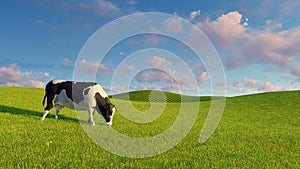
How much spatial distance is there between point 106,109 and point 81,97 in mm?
1851

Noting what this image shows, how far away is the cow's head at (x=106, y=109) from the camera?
15.6 meters

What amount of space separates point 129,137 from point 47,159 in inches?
199

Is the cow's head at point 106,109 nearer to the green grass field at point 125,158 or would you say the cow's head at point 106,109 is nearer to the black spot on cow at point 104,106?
the black spot on cow at point 104,106

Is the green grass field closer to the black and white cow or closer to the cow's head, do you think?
the cow's head

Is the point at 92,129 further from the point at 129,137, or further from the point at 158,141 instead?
the point at 158,141

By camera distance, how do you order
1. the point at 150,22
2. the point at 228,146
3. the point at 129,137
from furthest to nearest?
the point at 150,22 < the point at 129,137 < the point at 228,146

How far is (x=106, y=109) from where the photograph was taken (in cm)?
1559

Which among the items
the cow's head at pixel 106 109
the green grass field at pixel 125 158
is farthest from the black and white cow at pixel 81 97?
the green grass field at pixel 125 158

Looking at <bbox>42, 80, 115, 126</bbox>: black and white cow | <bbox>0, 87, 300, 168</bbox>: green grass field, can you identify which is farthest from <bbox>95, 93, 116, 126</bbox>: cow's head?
<bbox>0, 87, 300, 168</bbox>: green grass field

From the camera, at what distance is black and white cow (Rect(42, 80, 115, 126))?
623 inches

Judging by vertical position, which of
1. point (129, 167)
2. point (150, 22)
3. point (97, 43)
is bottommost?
point (129, 167)

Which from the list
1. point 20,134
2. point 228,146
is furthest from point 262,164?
point 20,134

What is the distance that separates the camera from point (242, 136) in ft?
48.4

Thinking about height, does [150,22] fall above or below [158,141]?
above
